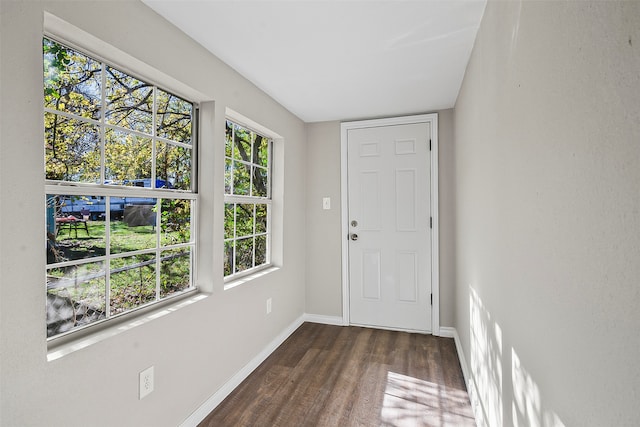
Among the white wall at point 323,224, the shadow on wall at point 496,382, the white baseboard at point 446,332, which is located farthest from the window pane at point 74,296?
the white baseboard at point 446,332

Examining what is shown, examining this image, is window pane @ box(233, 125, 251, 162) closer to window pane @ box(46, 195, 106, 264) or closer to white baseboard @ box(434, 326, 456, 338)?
window pane @ box(46, 195, 106, 264)

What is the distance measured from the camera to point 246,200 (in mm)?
2701

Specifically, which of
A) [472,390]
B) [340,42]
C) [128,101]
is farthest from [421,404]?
[128,101]

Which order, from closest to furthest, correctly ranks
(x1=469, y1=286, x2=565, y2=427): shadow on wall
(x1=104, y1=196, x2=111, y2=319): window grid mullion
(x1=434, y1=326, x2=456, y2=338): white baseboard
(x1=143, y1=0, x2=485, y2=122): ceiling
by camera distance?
(x1=469, y1=286, x2=565, y2=427): shadow on wall, (x1=104, y1=196, x2=111, y2=319): window grid mullion, (x1=143, y1=0, x2=485, y2=122): ceiling, (x1=434, y1=326, x2=456, y2=338): white baseboard

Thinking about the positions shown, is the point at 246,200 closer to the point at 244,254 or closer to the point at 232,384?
the point at 244,254

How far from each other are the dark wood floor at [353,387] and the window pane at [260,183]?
1.44m

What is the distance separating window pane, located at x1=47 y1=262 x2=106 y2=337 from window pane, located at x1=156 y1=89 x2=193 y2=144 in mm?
846

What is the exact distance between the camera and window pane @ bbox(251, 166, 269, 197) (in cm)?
291

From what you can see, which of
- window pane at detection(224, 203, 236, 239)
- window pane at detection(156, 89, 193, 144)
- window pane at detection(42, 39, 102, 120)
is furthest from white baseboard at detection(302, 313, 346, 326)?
window pane at detection(42, 39, 102, 120)

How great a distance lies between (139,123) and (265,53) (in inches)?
35.4

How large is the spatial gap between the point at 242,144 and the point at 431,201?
196cm

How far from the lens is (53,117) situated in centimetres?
134

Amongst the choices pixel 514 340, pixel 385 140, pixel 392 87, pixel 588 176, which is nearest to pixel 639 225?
pixel 588 176

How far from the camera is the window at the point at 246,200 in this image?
99.2 inches
